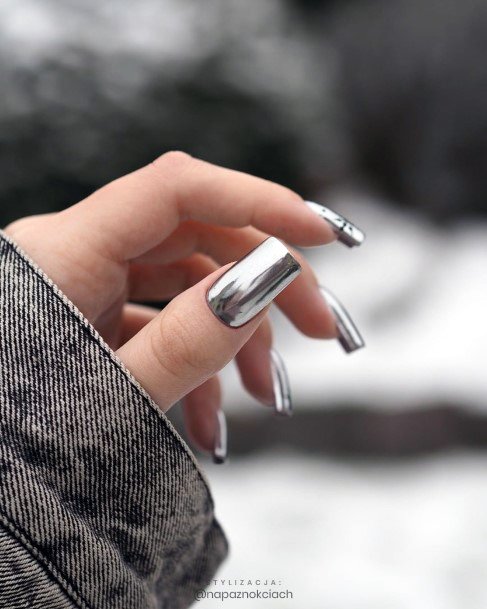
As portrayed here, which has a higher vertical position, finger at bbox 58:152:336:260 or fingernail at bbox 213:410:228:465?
finger at bbox 58:152:336:260

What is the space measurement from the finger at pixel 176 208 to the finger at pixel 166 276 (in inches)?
3.2

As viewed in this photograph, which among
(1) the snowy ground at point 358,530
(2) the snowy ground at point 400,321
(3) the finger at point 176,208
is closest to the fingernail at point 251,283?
(3) the finger at point 176,208

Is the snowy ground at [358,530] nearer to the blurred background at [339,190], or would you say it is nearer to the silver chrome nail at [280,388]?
the blurred background at [339,190]

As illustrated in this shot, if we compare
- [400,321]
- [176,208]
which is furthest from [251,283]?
[400,321]

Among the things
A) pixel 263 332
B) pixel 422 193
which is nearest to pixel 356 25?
pixel 422 193

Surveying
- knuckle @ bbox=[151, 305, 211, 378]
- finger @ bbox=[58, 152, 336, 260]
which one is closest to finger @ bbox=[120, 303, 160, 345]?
finger @ bbox=[58, 152, 336, 260]

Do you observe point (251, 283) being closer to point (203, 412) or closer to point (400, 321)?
point (203, 412)

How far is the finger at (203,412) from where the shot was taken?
0.50 meters

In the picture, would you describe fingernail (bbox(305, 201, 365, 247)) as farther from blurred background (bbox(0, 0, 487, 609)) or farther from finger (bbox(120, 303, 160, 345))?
blurred background (bbox(0, 0, 487, 609))

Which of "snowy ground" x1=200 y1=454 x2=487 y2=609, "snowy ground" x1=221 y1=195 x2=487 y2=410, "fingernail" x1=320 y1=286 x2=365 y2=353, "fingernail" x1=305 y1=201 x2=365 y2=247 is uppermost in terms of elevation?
"fingernail" x1=305 y1=201 x2=365 y2=247

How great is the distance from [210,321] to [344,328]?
0.22 metres

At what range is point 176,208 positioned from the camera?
1.43 feet

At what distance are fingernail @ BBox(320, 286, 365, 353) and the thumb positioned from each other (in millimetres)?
189

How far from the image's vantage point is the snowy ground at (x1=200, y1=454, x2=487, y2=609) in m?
0.71
